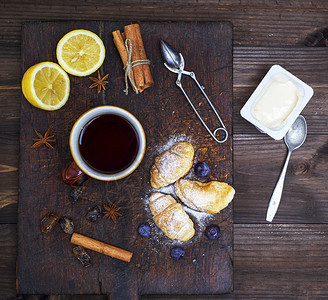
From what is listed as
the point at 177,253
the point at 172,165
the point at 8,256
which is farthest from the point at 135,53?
the point at 8,256

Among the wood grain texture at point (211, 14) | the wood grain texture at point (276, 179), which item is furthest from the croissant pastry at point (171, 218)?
the wood grain texture at point (211, 14)

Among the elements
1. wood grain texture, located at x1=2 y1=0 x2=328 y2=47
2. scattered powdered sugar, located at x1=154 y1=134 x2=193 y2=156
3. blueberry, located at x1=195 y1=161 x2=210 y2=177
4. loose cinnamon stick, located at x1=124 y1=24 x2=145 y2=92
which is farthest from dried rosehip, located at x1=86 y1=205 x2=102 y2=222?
wood grain texture, located at x1=2 y1=0 x2=328 y2=47

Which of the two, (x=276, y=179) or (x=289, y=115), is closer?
(x=289, y=115)

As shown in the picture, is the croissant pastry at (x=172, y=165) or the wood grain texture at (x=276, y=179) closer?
the croissant pastry at (x=172, y=165)

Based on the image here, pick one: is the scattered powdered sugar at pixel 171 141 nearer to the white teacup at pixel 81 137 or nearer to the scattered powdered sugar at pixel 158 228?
the scattered powdered sugar at pixel 158 228

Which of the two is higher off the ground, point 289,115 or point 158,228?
point 289,115

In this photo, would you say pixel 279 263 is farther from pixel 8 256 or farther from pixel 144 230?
pixel 8 256
